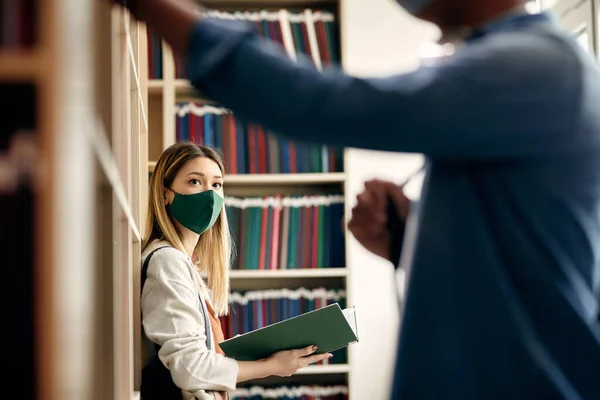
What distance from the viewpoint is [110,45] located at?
3.11ft

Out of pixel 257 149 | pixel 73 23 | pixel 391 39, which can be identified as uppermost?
pixel 391 39

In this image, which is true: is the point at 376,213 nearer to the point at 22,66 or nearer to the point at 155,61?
the point at 22,66

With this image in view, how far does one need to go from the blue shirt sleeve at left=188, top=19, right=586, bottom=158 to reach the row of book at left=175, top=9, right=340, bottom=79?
2.53 meters

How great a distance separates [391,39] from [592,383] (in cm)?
290

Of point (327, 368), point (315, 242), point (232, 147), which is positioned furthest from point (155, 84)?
point (327, 368)

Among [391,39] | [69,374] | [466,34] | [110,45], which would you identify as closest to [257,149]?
[391,39]

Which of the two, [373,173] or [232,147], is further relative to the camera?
[373,173]

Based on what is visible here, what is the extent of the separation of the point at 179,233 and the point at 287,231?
1.03m

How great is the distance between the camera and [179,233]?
2072mm

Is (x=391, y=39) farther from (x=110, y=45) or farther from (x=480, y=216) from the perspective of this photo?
(x=480, y=216)

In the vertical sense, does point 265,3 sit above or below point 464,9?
above

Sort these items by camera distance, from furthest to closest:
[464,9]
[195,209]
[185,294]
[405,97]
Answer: [195,209]
[185,294]
[464,9]
[405,97]

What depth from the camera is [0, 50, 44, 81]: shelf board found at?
50cm

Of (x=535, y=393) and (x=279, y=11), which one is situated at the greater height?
(x=279, y=11)
